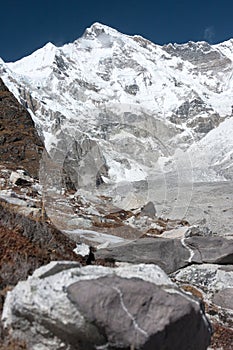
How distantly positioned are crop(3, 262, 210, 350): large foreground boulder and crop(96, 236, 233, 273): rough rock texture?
306 inches

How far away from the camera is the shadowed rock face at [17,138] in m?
42.8

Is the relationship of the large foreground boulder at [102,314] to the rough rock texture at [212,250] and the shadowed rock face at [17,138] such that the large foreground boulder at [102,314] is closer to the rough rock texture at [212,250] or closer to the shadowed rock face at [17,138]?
the rough rock texture at [212,250]

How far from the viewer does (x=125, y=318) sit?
5.52 metres

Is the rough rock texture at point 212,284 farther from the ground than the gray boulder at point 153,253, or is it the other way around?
the gray boulder at point 153,253

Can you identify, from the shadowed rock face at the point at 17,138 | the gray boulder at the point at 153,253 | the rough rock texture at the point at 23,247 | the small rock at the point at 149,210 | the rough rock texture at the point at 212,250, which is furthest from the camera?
the shadowed rock face at the point at 17,138

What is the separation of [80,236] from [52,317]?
417 inches

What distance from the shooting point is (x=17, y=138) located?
46844mm

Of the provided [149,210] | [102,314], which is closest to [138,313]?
[102,314]

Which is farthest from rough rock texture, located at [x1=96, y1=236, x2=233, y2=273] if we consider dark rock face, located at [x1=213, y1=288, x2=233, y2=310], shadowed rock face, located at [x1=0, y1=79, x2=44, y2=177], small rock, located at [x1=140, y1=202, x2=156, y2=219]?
shadowed rock face, located at [x1=0, y1=79, x2=44, y2=177]

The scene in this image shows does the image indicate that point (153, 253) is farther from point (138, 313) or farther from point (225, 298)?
point (138, 313)

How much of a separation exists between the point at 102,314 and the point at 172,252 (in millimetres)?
9749

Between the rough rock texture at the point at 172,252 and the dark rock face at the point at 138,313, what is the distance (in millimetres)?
7871

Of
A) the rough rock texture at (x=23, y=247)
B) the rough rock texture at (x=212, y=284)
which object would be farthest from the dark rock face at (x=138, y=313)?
the rough rock texture at (x=212, y=284)

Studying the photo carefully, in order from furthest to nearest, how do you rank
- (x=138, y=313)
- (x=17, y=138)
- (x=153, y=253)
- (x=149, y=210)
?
(x=17, y=138), (x=149, y=210), (x=153, y=253), (x=138, y=313)
